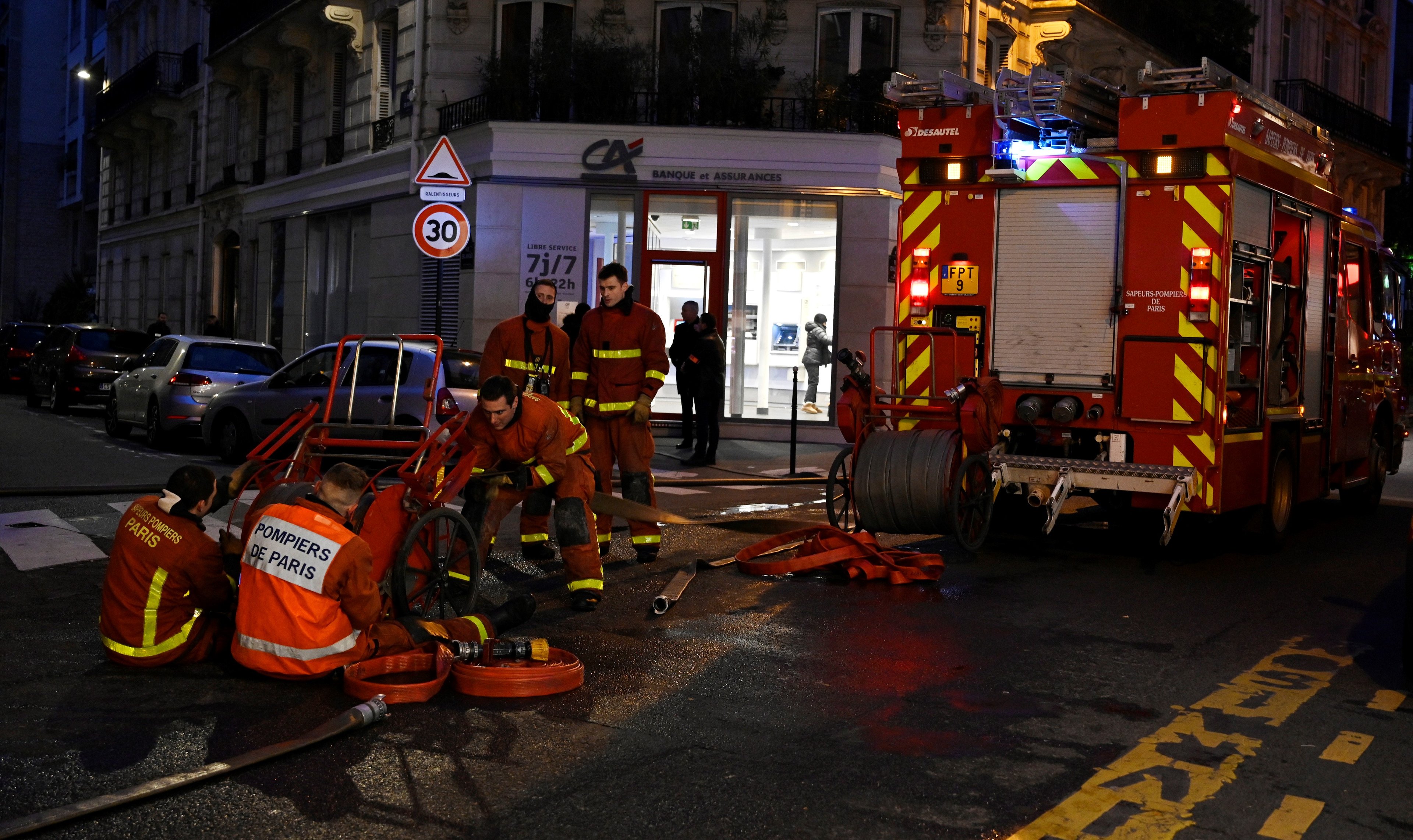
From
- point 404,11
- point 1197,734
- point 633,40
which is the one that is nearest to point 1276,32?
point 633,40

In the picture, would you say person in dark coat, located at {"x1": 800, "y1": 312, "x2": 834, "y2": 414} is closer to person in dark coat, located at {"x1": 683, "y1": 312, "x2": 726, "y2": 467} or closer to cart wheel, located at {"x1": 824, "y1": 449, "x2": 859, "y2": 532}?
person in dark coat, located at {"x1": 683, "y1": 312, "x2": 726, "y2": 467}

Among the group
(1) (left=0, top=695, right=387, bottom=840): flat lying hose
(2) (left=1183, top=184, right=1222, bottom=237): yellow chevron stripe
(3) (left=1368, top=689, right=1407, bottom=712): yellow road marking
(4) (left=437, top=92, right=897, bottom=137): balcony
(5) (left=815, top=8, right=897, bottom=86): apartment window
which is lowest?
(1) (left=0, top=695, right=387, bottom=840): flat lying hose

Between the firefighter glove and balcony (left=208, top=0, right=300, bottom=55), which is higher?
balcony (left=208, top=0, right=300, bottom=55)

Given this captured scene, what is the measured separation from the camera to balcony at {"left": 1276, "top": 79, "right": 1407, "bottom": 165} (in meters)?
32.4

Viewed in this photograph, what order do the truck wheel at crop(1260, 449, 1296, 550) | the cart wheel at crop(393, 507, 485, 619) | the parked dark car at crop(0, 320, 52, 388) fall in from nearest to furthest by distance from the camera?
the cart wheel at crop(393, 507, 485, 619), the truck wheel at crop(1260, 449, 1296, 550), the parked dark car at crop(0, 320, 52, 388)

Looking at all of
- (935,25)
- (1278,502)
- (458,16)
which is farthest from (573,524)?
(458,16)

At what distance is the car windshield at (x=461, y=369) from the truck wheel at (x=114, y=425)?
6.14 metres

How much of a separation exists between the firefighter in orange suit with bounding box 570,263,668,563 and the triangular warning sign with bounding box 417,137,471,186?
3.74 meters

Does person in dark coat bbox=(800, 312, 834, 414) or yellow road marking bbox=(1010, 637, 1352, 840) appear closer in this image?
yellow road marking bbox=(1010, 637, 1352, 840)

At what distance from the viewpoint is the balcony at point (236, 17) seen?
26.5 meters

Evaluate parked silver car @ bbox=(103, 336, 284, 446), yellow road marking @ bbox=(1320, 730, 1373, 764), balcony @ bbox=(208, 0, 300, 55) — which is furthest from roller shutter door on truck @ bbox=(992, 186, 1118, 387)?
balcony @ bbox=(208, 0, 300, 55)

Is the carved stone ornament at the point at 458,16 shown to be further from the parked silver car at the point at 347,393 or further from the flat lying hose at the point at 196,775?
the flat lying hose at the point at 196,775

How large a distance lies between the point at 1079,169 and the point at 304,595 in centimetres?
644

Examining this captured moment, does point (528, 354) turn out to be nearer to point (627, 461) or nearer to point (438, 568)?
point (627, 461)
